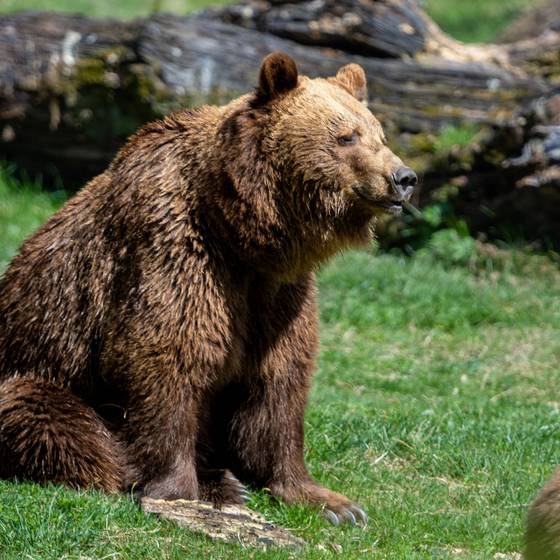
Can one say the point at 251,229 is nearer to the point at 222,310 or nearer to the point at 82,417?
the point at 222,310

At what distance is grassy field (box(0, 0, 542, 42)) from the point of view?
22062mm

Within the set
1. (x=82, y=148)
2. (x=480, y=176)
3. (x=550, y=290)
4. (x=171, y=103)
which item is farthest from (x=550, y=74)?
(x=82, y=148)

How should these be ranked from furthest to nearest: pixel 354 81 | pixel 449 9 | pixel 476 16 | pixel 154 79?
pixel 449 9, pixel 476 16, pixel 154 79, pixel 354 81

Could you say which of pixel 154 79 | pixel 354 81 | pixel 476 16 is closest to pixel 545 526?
pixel 354 81

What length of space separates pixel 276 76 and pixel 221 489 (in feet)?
7.06

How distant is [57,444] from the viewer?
6016 millimetres

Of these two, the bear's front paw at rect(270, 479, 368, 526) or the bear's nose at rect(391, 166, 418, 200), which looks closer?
the bear's nose at rect(391, 166, 418, 200)

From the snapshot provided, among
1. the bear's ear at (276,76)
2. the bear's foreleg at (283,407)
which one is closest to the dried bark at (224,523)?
the bear's foreleg at (283,407)

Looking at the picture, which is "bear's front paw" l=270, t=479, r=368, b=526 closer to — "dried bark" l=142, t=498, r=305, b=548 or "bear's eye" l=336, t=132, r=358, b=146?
"dried bark" l=142, t=498, r=305, b=548

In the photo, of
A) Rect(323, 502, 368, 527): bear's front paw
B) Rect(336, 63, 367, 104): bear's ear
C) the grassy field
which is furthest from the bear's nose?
the grassy field

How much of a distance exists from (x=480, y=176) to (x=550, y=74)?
5.10 ft

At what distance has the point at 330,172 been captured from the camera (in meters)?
5.96

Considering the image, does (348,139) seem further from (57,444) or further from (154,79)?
(154,79)

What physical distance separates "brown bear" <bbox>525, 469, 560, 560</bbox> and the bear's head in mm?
1839
